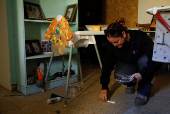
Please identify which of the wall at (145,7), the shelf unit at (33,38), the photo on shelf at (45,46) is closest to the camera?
the shelf unit at (33,38)

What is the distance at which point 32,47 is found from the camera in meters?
2.07

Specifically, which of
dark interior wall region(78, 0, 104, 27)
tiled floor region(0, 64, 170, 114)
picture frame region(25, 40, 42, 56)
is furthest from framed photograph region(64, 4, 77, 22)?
dark interior wall region(78, 0, 104, 27)

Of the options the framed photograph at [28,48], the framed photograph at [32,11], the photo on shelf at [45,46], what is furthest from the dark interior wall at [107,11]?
the framed photograph at [28,48]

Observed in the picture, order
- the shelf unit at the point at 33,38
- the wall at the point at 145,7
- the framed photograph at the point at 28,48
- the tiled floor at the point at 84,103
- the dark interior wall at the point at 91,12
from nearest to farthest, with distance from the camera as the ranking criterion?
the tiled floor at the point at 84,103, the shelf unit at the point at 33,38, the framed photograph at the point at 28,48, the wall at the point at 145,7, the dark interior wall at the point at 91,12

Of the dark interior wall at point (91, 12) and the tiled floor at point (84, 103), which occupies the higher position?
the dark interior wall at point (91, 12)

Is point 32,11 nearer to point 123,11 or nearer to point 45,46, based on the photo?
point 45,46

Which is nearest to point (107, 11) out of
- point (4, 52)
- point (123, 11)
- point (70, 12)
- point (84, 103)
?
point (123, 11)

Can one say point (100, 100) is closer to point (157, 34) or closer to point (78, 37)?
point (78, 37)

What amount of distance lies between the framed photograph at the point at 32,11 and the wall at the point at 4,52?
9.3 inches

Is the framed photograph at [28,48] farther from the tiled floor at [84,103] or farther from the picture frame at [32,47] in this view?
the tiled floor at [84,103]

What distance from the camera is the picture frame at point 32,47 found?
6.62ft

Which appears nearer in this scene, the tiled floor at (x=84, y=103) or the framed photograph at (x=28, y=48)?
the tiled floor at (x=84, y=103)

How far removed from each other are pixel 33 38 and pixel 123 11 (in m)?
2.13

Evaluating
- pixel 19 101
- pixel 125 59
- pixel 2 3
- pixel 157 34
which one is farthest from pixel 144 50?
pixel 2 3
